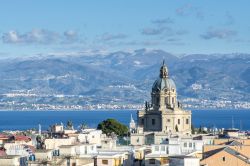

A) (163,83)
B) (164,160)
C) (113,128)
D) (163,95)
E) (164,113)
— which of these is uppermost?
(163,83)

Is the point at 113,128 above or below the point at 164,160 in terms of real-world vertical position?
above

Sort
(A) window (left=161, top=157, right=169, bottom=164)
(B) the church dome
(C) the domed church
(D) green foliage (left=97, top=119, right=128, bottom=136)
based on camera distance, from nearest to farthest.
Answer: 1. (A) window (left=161, top=157, right=169, bottom=164)
2. (D) green foliage (left=97, top=119, right=128, bottom=136)
3. (C) the domed church
4. (B) the church dome

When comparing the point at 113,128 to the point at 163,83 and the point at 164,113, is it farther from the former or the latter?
the point at 163,83

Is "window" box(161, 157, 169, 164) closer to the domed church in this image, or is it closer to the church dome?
the domed church

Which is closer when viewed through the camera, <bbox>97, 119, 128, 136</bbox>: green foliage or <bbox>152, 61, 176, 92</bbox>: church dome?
<bbox>97, 119, 128, 136</bbox>: green foliage

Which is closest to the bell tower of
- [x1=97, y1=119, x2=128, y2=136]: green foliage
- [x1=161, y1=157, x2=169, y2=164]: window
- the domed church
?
the domed church

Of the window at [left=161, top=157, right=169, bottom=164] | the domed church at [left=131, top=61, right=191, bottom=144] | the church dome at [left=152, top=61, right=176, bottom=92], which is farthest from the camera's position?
the church dome at [left=152, top=61, right=176, bottom=92]

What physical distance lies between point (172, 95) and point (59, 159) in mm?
58480

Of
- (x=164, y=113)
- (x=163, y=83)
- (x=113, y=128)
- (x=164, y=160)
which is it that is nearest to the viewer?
(x=164, y=160)

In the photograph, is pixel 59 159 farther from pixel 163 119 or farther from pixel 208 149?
pixel 163 119

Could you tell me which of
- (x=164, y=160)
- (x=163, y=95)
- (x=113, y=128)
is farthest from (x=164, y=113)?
(x=164, y=160)

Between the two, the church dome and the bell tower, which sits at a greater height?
the church dome

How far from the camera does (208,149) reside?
50.2 m

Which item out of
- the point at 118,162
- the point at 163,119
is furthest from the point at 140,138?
the point at 118,162
